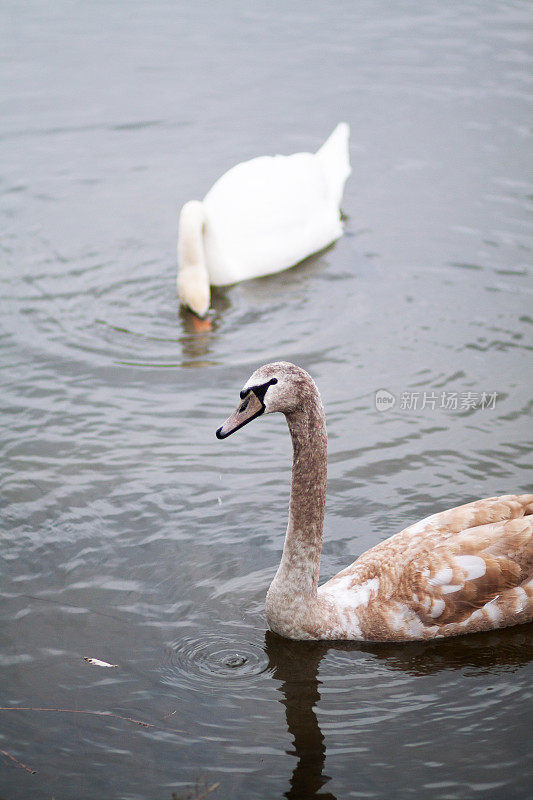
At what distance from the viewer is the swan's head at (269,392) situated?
5.53m

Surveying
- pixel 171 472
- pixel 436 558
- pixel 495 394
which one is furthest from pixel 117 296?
pixel 436 558

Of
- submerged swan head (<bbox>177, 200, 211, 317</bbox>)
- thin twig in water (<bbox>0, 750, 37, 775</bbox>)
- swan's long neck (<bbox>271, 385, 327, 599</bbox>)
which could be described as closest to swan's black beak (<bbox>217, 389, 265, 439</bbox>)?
swan's long neck (<bbox>271, 385, 327, 599</bbox>)

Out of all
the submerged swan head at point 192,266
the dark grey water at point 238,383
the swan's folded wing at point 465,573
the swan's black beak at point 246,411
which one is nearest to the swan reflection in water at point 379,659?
the dark grey water at point 238,383

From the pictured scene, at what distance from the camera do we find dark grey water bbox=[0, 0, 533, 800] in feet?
17.5

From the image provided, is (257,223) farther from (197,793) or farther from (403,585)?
(197,793)

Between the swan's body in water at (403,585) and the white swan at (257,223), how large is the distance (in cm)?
476

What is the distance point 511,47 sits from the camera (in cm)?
1571

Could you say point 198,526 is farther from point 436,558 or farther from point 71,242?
point 71,242

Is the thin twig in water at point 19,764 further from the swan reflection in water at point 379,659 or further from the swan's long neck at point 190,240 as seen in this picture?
the swan's long neck at point 190,240

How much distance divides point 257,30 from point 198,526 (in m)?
12.0

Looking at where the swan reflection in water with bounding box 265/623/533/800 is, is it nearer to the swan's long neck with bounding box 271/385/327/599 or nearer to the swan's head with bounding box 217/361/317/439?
the swan's long neck with bounding box 271/385/327/599

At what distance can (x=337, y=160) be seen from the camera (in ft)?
40.6

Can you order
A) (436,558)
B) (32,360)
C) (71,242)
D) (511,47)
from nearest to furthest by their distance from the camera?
(436,558) → (32,360) → (71,242) → (511,47)

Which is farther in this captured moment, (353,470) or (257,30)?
(257,30)
